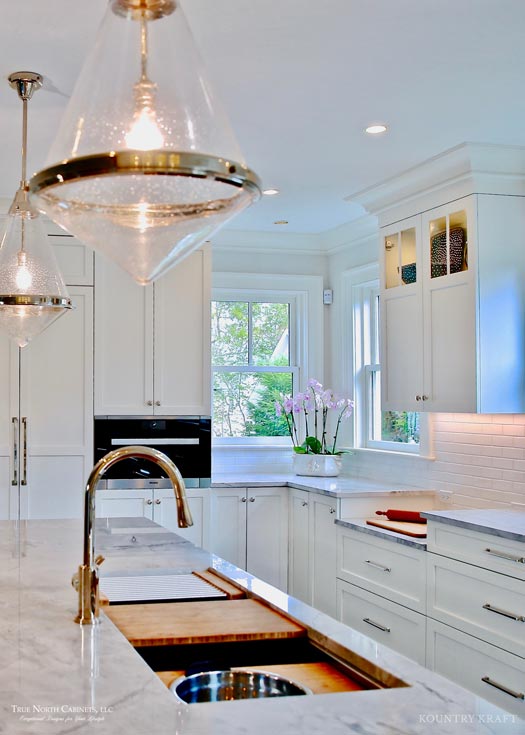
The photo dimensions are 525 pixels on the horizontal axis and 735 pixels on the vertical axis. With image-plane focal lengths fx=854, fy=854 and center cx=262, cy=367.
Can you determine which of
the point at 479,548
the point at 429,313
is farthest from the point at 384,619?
the point at 429,313

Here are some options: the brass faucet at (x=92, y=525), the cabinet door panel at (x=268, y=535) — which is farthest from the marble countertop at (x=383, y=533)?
the brass faucet at (x=92, y=525)

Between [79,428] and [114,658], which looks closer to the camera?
[114,658]

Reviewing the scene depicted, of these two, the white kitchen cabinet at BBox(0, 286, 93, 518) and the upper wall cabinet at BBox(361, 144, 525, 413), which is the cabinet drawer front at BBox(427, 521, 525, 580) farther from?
Result: the white kitchen cabinet at BBox(0, 286, 93, 518)

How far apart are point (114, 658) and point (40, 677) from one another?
0.16 metres

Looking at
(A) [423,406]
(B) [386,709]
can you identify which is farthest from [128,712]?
(A) [423,406]

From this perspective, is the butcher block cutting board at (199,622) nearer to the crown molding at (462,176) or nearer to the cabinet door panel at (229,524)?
the crown molding at (462,176)

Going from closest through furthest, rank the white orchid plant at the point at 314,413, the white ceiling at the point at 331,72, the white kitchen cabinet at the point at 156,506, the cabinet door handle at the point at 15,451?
the white ceiling at the point at 331,72 → the cabinet door handle at the point at 15,451 → the white kitchen cabinet at the point at 156,506 → the white orchid plant at the point at 314,413

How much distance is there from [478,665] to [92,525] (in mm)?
2143

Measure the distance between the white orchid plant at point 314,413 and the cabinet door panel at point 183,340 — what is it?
2.84 feet

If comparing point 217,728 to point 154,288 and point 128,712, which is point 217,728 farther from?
point 154,288

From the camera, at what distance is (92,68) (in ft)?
4.67

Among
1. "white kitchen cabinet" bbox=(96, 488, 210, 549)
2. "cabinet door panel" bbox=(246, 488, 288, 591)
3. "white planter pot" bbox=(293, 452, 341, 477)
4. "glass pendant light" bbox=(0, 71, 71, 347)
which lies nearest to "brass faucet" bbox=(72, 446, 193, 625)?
"glass pendant light" bbox=(0, 71, 71, 347)

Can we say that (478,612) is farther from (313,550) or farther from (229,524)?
(229,524)

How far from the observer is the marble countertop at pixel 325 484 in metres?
4.78
